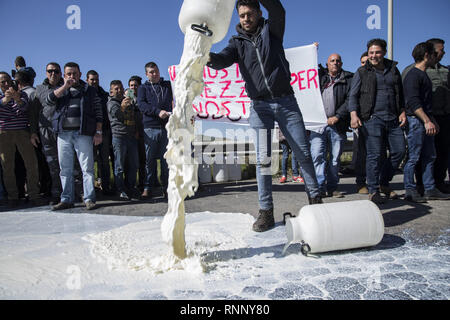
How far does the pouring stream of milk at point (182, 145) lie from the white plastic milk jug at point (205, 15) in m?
0.05

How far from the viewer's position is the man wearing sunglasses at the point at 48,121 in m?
4.59

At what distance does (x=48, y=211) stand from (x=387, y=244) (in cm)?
401

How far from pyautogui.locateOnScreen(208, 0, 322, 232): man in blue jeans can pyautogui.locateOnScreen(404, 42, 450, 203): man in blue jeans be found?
197cm

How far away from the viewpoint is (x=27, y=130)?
15.8 feet

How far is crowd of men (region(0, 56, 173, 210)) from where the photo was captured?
4.24m

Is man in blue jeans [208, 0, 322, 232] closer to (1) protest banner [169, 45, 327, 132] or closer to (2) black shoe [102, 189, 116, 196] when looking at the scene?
(1) protest banner [169, 45, 327, 132]

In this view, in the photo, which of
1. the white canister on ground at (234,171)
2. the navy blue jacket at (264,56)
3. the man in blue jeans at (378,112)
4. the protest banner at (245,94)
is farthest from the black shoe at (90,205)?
the man in blue jeans at (378,112)

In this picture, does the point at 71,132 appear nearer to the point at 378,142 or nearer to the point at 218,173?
the point at 218,173

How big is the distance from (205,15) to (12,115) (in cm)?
409

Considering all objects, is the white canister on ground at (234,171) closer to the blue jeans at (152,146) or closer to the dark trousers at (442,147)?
the blue jeans at (152,146)

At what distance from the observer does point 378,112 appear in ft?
12.5
